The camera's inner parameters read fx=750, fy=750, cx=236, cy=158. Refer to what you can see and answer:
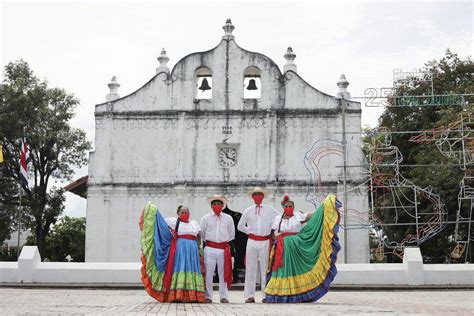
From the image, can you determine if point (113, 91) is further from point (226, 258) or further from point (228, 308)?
point (228, 308)

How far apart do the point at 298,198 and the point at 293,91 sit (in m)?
4.07

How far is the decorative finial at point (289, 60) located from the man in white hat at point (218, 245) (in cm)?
1659

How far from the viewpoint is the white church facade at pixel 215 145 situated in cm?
2766

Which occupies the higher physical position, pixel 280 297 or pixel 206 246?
pixel 206 246

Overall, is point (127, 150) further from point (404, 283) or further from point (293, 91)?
point (404, 283)

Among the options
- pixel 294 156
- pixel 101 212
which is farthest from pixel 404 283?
pixel 101 212

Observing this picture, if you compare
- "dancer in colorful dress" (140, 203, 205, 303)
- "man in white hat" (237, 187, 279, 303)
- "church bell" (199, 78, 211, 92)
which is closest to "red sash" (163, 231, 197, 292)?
"dancer in colorful dress" (140, 203, 205, 303)

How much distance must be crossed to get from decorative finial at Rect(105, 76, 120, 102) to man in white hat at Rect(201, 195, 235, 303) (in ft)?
56.9

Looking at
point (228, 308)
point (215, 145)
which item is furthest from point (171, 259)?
point (215, 145)

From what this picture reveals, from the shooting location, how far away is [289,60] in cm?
2894

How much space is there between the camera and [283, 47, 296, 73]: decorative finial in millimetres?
28695

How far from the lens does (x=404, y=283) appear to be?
66.8ft

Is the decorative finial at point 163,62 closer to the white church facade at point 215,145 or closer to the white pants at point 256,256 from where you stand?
the white church facade at point 215,145

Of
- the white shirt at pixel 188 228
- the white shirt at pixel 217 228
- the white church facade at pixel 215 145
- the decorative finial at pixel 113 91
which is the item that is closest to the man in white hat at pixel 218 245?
the white shirt at pixel 217 228
